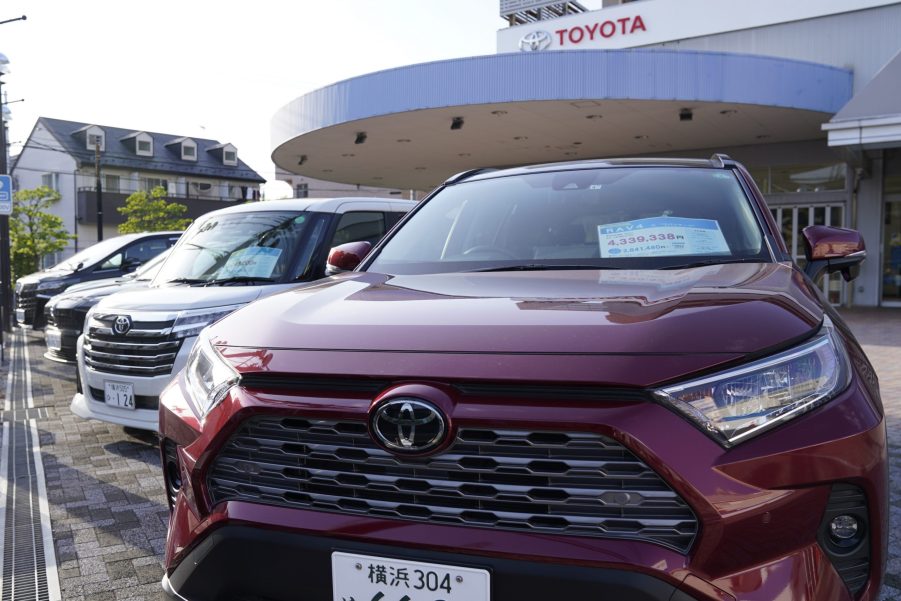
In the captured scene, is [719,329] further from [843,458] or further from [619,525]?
[619,525]

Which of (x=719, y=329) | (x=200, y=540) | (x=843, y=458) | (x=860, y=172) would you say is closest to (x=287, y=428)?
(x=200, y=540)

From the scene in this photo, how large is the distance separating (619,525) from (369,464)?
54cm

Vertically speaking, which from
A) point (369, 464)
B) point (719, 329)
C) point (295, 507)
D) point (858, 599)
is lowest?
point (858, 599)

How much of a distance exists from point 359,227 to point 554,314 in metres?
4.43

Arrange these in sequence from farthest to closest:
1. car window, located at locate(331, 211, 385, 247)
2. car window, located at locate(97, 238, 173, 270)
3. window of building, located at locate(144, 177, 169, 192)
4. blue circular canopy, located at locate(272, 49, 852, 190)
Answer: window of building, located at locate(144, 177, 169, 192) < blue circular canopy, located at locate(272, 49, 852, 190) < car window, located at locate(97, 238, 173, 270) < car window, located at locate(331, 211, 385, 247)

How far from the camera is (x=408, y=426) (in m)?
1.48

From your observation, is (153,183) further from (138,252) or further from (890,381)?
(890,381)

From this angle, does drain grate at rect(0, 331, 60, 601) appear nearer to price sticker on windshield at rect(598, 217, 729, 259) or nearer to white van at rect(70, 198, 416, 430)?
white van at rect(70, 198, 416, 430)

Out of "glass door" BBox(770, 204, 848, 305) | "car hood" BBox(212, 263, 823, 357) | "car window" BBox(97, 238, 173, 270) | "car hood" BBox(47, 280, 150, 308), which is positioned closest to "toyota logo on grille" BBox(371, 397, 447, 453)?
"car hood" BBox(212, 263, 823, 357)

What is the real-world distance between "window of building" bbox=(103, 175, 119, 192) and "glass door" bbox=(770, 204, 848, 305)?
37.4 metres

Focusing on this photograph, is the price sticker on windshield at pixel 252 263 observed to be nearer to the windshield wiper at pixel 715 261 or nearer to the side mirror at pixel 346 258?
the side mirror at pixel 346 258

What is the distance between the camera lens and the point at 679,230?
2.47 metres

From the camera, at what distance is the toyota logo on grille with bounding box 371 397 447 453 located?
146 centimetres

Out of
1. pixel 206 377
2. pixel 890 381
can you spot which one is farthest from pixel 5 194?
pixel 890 381
